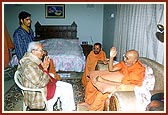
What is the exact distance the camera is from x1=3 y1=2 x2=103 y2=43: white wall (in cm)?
678

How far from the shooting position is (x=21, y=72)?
2566mm

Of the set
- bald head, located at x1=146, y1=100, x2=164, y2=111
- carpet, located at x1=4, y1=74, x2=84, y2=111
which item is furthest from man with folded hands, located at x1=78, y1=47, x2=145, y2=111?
carpet, located at x1=4, y1=74, x2=84, y2=111

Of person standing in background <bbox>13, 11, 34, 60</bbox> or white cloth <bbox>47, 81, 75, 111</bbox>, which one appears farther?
person standing in background <bbox>13, 11, 34, 60</bbox>

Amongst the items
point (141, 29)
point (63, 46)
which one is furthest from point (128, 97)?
point (63, 46)

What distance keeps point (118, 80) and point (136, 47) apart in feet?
3.21

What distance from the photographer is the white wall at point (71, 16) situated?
678 cm

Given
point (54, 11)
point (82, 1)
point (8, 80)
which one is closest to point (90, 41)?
point (54, 11)

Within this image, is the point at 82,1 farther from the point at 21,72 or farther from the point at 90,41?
the point at 90,41

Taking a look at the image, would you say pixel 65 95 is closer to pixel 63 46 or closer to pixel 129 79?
pixel 129 79

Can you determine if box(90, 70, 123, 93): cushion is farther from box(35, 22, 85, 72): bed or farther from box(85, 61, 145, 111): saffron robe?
box(35, 22, 85, 72): bed

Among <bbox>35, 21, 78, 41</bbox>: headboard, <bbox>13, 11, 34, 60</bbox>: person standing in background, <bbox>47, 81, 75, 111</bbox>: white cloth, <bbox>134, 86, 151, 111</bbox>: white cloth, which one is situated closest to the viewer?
<bbox>134, 86, 151, 111</bbox>: white cloth

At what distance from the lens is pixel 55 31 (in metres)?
6.94

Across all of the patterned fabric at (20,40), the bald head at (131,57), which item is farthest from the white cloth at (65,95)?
the patterned fabric at (20,40)

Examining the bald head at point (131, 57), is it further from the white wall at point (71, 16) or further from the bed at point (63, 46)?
the white wall at point (71, 16)
